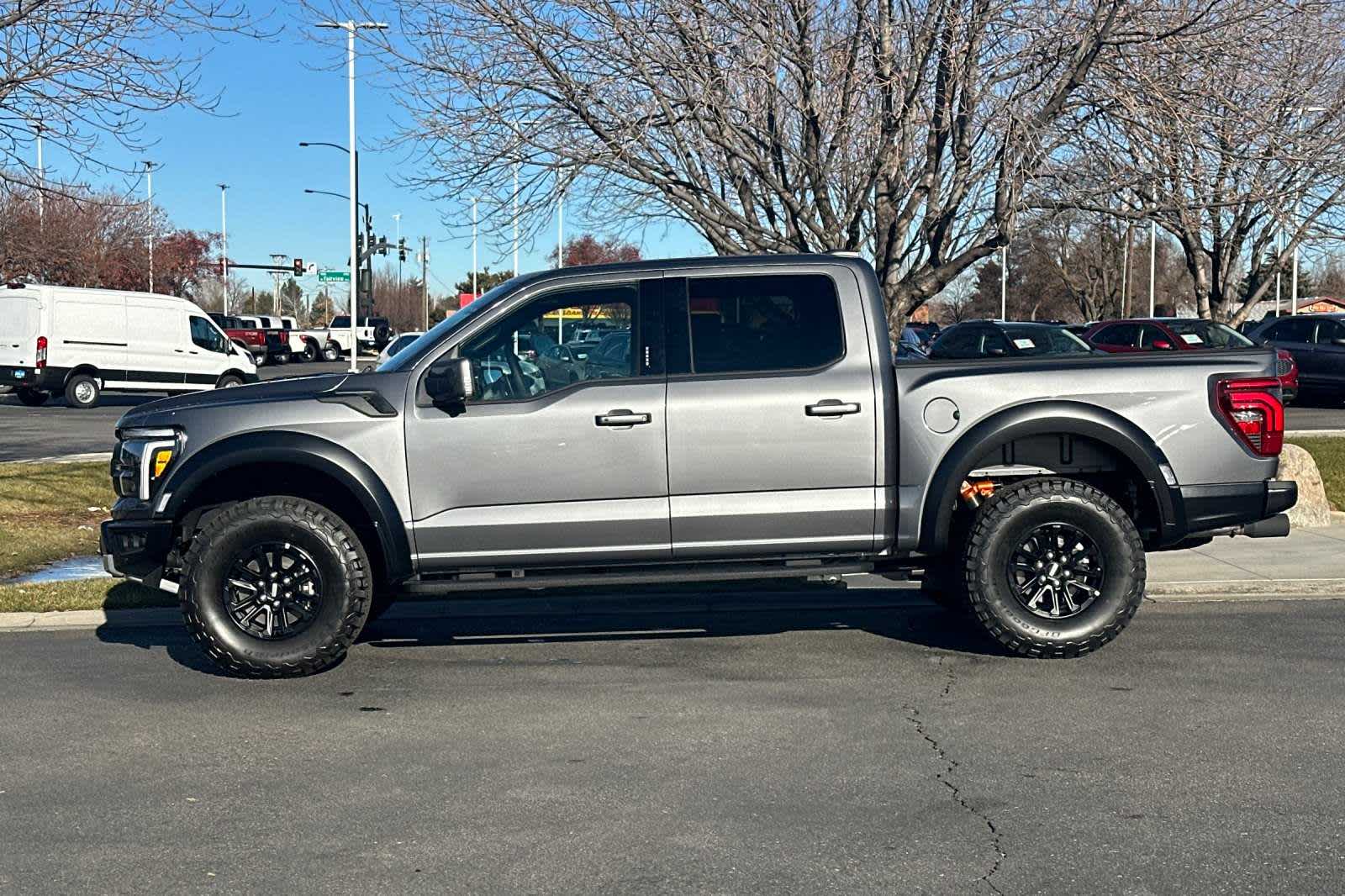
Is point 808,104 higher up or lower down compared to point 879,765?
higher up

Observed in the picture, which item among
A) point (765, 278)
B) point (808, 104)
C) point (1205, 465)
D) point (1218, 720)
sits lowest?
point (1218, 720)

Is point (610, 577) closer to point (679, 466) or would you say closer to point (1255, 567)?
point (679, 466)

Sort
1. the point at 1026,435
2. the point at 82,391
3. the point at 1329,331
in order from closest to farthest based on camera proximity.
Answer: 1. the point at 1026,435
2. the point at 1329,331
3. the point at 82,391

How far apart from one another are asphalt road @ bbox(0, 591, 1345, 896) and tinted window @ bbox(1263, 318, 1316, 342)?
2013 centimetres

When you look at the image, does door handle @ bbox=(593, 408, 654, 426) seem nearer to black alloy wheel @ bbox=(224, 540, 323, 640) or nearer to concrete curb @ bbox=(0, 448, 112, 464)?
black alloy wheel @ bbox=(224, 540, 323, 640)

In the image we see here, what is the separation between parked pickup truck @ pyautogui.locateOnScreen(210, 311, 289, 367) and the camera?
55.2 meters

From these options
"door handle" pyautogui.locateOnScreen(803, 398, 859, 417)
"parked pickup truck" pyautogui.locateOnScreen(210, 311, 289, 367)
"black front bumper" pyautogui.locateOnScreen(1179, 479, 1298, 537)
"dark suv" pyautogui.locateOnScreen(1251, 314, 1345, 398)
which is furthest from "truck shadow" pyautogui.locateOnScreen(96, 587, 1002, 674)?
"parked pickup truck" pyautogui.locateOnScreen(210, 311, 289, 367)

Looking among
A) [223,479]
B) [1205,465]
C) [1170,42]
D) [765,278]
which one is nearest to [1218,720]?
[1205,465]

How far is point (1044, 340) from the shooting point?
862 inches

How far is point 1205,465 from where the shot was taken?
7246mm

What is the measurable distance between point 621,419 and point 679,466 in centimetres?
37

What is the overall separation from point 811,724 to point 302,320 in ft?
413

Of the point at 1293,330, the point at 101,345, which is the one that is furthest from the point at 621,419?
the point at 101,345

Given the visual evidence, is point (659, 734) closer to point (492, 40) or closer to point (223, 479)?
point (223, 479)
